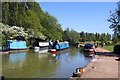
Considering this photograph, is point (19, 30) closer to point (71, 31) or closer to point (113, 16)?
point (113, 16)

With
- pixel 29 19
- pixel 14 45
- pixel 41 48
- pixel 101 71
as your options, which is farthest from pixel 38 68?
pixel 29 19

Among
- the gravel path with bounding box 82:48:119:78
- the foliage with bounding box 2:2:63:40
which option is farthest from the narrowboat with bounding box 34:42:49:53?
the gravel path with bounding box 82:48:119:78

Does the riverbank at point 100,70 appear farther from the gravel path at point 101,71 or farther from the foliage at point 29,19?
the foliage at point 29,19

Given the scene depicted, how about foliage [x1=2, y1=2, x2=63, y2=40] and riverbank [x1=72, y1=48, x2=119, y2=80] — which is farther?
foliage [x1=2, y1=2, x2=63, y2=40]

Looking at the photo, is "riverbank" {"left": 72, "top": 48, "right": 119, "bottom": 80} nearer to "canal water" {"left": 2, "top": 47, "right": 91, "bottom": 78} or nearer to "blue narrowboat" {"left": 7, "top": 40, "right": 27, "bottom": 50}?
"canal water" {"left": 2, "top": 47, "right": 91, "bottom": 78}

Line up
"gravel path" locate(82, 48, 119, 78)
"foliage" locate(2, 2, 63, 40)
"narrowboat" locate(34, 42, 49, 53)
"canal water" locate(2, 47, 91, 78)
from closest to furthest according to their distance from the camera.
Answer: "gravel path" locate(82, 48, 119, 78) < "canal water" locate(2, 47, 91, 78) < "narrowboat" locate(34, 42, 49, 53) < "foliage" locate(2, 2, 63, 40)

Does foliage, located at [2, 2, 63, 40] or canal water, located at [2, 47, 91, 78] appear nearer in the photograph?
canal water, located at [2, 47, 91, 78]

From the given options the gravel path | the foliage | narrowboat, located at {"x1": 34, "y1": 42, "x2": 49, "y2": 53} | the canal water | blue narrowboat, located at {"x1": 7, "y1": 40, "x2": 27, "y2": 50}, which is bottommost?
the canal water

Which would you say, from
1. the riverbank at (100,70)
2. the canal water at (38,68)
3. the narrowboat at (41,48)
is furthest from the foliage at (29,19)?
the riverbank at (100,70)

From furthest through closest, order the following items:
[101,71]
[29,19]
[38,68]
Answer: [29,19], [38,68], [101,71]

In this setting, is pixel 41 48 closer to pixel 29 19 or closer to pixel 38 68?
pixel 29 19

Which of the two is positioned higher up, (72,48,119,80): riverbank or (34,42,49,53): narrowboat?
(34,42,49,53): narrowboat

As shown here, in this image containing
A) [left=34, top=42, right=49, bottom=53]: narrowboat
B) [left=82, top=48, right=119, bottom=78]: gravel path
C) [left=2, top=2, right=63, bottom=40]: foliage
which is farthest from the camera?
[left=2, top=2, right=63, bottom=40]: foliage

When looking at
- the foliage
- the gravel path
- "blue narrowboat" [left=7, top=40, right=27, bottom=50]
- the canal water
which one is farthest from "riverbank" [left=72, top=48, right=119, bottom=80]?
the foliage
